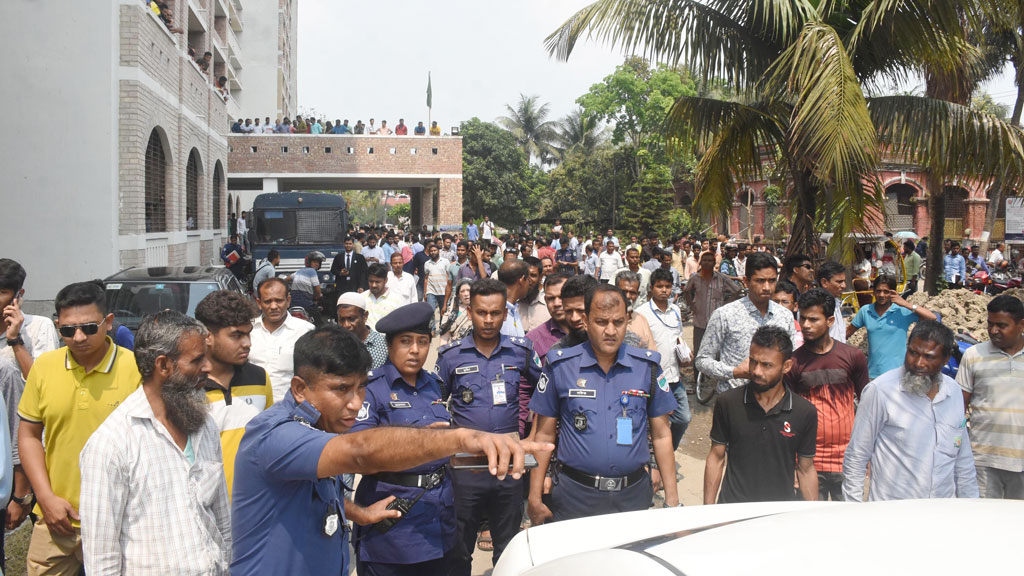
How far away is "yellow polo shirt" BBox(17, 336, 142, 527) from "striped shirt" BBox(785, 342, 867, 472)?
392 centimetres

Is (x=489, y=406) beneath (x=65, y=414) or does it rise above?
beneath

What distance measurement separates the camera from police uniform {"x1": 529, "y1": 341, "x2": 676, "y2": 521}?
3756 millimetres

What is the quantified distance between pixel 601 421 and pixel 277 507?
70.8 inches

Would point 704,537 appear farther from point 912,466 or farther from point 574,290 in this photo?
point 574,290

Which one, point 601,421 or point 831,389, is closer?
point 601,421

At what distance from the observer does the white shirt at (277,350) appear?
4.71 m

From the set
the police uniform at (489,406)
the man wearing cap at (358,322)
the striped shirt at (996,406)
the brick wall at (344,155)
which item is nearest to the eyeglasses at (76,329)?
the police uniform at (489,406)

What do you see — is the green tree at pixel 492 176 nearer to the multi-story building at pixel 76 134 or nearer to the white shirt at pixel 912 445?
the multi-story building at pixel 76 134

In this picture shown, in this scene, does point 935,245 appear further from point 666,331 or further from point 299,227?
point 299,227

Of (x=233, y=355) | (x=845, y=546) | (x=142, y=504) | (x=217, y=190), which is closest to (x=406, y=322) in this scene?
(x=233, y=355)

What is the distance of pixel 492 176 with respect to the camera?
52.3m

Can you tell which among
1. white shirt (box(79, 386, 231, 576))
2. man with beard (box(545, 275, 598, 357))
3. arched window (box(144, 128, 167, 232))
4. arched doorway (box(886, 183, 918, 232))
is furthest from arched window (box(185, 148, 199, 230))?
arched doorway (box(886, 183, 918, 232))

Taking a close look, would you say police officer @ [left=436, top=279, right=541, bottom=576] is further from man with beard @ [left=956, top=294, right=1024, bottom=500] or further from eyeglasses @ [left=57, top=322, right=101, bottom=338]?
man with beard @ [left=956, top=294, right=1024, bottom=500]

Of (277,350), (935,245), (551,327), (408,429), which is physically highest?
(935,245)
